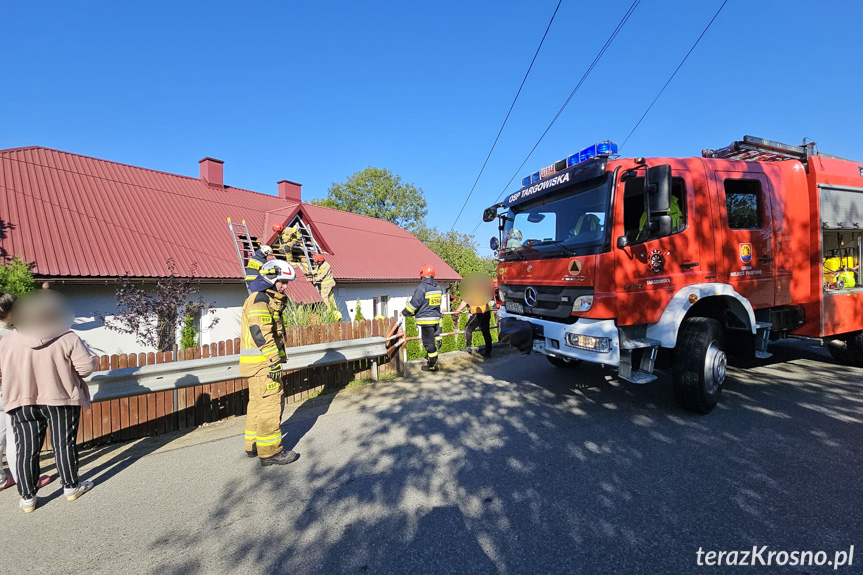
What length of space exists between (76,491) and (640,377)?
5.40 m

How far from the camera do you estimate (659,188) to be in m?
4.11

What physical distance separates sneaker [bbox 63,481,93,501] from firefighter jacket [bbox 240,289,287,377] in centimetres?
154

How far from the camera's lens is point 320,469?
3.81m

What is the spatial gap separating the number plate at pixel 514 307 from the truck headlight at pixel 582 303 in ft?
3.56

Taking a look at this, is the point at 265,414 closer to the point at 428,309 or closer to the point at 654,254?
the point at 428,309

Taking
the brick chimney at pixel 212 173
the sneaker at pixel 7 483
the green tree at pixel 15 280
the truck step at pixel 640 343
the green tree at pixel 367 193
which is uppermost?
the green tree at pixel 367 193

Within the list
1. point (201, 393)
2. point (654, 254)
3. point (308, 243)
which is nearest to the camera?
point (654, 254)

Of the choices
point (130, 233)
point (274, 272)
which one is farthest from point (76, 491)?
point (130, 233)

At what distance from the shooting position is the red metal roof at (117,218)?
10.0 m

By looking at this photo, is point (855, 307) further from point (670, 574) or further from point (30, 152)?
point (30, 152)

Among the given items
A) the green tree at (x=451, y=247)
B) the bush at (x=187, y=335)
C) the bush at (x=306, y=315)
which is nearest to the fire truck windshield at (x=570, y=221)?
the bush at (x=306, y=315)

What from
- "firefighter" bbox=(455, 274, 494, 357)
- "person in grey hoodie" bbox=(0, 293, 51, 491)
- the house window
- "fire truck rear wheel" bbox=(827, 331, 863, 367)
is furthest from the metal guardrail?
"fire truck rear wheel" bbox=(827, 331, 863, 367)

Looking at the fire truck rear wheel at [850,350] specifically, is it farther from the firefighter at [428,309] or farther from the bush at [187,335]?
the bush at [187,335]

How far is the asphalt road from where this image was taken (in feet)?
8.29
